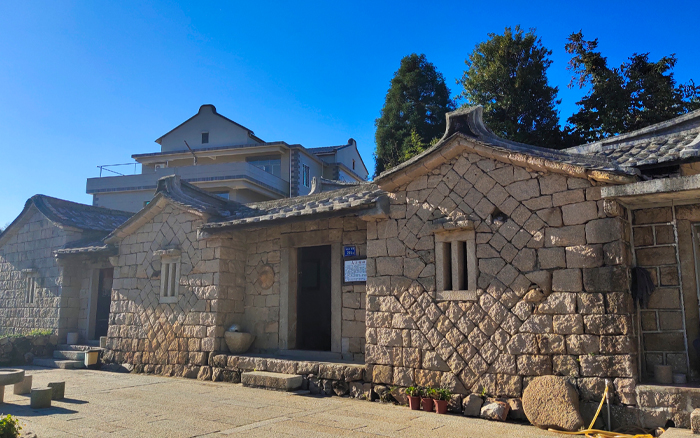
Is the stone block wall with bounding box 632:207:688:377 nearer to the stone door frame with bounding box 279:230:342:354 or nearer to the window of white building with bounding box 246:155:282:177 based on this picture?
the stone door frame with bounding box 279:230:342:354

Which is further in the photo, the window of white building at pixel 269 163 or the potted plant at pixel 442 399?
the window of white building at pixel 269 163

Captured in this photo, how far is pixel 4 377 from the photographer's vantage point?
25.2 ft

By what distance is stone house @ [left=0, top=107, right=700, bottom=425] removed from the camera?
6.17m

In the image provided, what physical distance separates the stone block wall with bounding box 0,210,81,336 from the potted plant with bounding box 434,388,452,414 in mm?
10661

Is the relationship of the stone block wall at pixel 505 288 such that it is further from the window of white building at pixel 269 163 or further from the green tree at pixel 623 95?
the window of white building at pixel 269 163

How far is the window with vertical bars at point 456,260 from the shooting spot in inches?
288

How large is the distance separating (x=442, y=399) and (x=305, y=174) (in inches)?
833

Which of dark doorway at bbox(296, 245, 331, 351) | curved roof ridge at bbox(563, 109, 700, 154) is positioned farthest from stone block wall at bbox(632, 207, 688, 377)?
dark doorway at bbox(296, 245, 331, 351)

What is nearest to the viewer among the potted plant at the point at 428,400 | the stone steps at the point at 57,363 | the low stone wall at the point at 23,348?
the potted plant at the point at 428,400

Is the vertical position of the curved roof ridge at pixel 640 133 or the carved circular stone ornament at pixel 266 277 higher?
Answer: the curved roof ridge at pixel 640 133

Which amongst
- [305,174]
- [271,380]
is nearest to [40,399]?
[271,380]

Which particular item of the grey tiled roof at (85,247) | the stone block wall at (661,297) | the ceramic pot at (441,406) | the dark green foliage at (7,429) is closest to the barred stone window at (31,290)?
the grey tiled roof at (85,247)

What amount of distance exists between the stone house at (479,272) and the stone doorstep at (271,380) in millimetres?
275

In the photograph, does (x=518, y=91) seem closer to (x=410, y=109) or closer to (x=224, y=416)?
(x=410, y=109)
